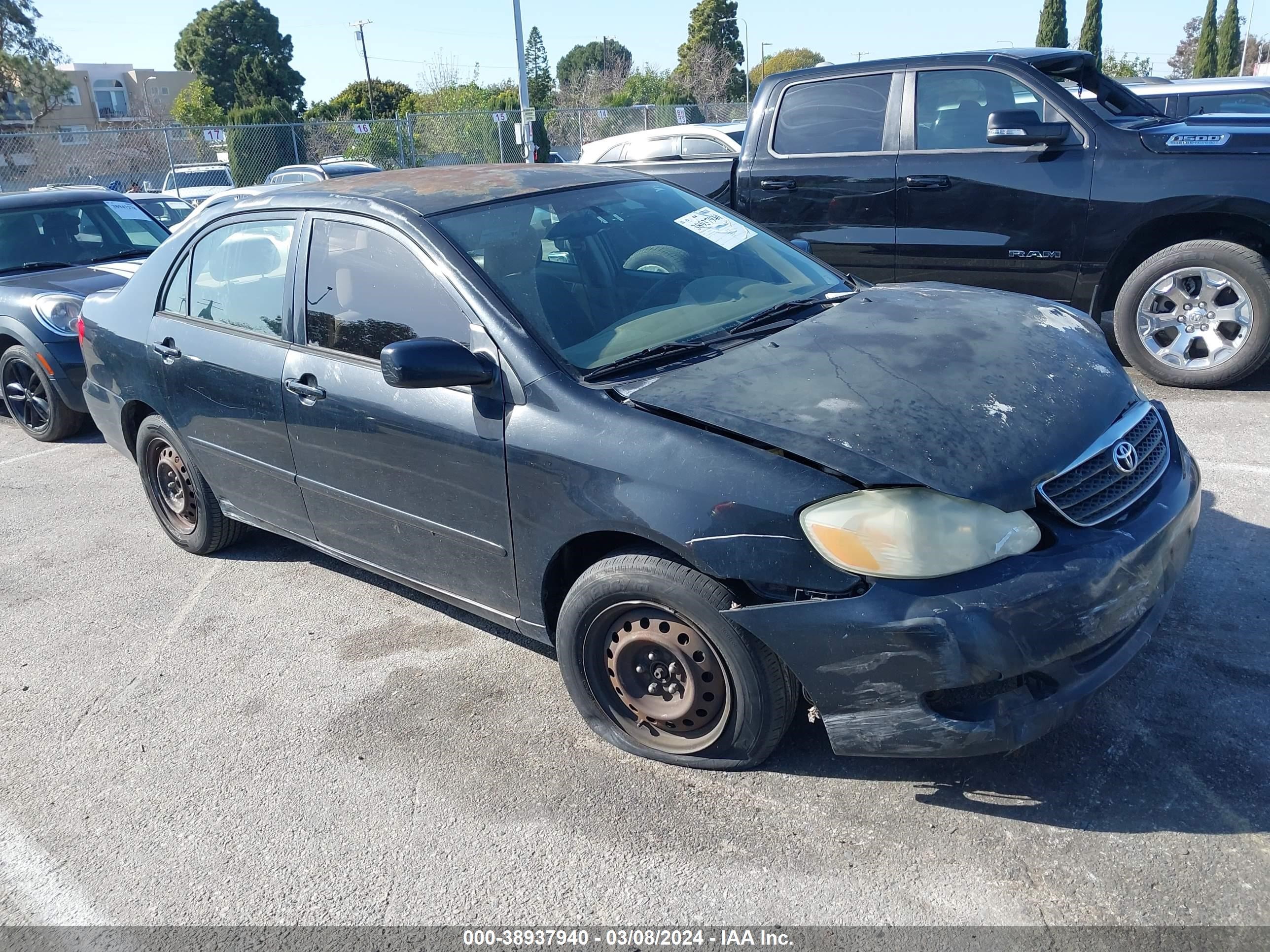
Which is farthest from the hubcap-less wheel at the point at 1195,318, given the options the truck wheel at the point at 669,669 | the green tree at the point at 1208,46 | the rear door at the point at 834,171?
the green tree at the point at 1208,46

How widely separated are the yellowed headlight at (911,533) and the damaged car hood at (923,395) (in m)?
0.04

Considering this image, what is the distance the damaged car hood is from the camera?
8.43 ft

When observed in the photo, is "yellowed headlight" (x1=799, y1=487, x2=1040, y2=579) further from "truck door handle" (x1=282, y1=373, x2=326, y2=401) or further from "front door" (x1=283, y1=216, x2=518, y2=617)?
"truck door handle" (x1=282, y1=373, x2=326, y2=401)

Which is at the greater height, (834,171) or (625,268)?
(834,171)

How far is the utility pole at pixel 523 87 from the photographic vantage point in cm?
2355

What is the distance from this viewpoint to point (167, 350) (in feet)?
14.5

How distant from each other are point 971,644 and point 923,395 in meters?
0.75

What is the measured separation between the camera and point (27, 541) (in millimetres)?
5312

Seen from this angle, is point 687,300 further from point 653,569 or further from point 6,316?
point 6,316

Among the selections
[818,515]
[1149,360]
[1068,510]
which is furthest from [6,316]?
[1149,360]

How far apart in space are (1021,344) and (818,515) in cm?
115

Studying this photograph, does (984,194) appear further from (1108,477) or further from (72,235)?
(72,235)

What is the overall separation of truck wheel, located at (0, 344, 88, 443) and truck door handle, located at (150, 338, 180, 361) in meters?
3.02

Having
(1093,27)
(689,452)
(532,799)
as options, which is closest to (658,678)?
(532,799)
